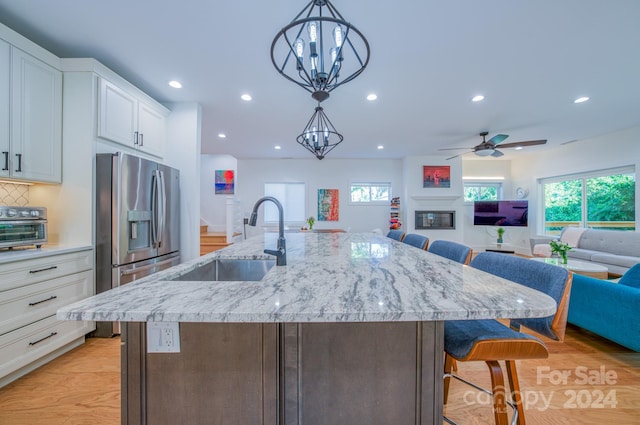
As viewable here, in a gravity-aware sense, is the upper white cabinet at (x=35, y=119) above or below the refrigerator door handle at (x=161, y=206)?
above

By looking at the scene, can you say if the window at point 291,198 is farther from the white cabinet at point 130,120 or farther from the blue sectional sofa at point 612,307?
the blue sectional sofa at point 612,307

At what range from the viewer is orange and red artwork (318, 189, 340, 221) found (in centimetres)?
673

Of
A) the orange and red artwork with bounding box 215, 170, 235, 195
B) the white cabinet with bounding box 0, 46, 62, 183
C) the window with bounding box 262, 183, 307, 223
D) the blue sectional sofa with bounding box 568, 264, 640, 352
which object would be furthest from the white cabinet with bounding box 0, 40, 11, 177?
the orange and red artwork with bounding box 215, 170, 235, 195

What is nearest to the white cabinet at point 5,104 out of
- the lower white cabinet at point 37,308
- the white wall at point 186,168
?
the lower white cabinet at point 37,308

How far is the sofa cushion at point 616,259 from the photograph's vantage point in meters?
3.51

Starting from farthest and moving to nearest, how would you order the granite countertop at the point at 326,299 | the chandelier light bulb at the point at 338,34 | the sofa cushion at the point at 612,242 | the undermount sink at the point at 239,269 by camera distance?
the sofa cushion at the point at 612,242, the undermount sink at the point at 239,269, the chandelier light bulb at the point at 338,34, the granite countertop at the point at 326,299

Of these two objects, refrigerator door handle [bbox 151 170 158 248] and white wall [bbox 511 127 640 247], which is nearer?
refrigerator door handle [bbox 151 170 158 248]

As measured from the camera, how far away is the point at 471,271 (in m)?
1.18

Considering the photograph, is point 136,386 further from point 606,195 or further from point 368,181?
point 606,195

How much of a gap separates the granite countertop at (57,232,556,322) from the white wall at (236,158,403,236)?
5.61 metres

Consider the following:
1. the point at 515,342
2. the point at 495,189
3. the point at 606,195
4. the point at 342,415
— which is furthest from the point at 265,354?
the point at 495,189

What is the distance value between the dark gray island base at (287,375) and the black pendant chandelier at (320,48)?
1.08 meters

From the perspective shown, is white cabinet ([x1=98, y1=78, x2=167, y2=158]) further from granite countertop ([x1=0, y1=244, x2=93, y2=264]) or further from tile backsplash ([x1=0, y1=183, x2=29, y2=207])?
granite countertop ([x1=0, y1=244, x2=93, y2=264])

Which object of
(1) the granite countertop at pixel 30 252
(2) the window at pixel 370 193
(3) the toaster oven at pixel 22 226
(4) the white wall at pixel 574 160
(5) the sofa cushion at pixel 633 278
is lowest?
(5) the sofa cushion at pixel 633 278
